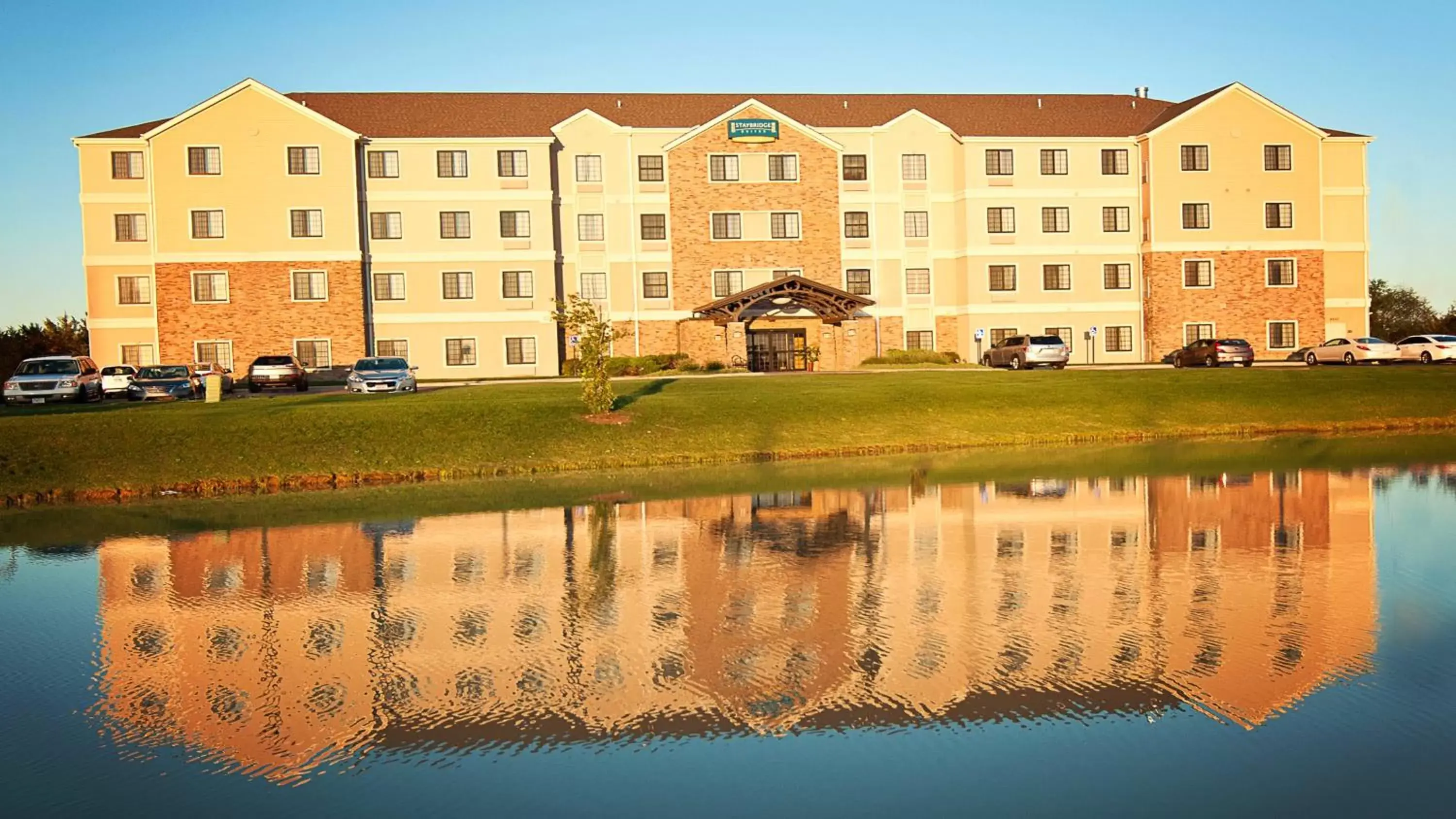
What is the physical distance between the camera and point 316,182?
200 feet

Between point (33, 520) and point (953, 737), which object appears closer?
point (953, 737)

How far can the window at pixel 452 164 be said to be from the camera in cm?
6297

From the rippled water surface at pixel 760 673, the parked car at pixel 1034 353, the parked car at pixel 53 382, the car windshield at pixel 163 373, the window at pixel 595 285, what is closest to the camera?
the rippled water surface at pixel 760 673

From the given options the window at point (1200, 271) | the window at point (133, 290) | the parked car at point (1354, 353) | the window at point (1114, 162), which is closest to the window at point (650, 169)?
the window at point (1114, 162)

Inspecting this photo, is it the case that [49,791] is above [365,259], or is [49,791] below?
below

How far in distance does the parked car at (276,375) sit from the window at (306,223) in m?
8.59

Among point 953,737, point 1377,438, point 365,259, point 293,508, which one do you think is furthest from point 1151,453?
point 365,259

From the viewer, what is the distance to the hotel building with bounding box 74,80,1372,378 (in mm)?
60531

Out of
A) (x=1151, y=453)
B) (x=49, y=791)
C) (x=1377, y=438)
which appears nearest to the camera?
(x=49, y=791)

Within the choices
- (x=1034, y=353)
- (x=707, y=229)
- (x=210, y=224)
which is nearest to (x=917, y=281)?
(x=707, y=229)

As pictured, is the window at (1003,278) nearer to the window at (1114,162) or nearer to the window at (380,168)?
the window at (1114,162)

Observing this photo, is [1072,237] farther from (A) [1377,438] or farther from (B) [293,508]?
(B) [293,508]

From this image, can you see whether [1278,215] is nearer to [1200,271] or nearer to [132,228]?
[1200,271]

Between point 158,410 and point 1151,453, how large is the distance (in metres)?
28.5
